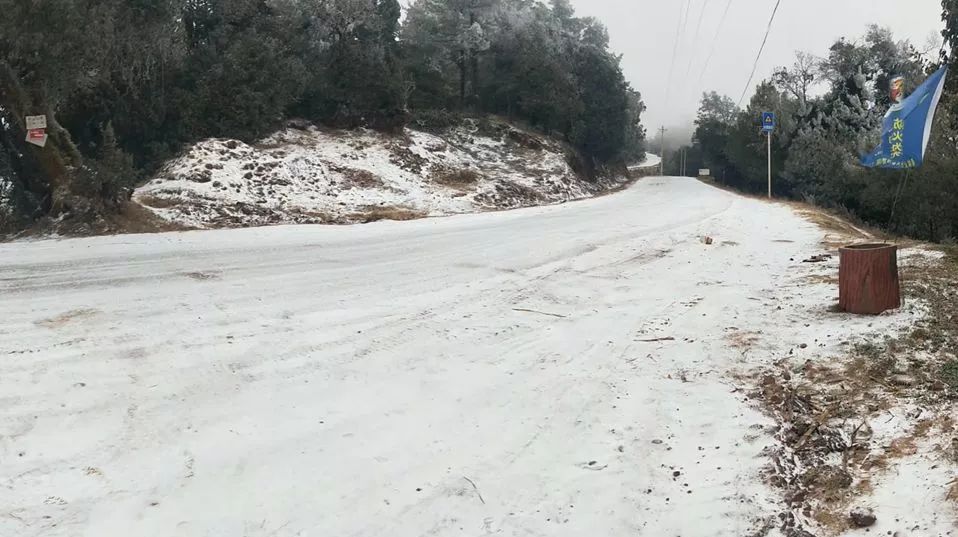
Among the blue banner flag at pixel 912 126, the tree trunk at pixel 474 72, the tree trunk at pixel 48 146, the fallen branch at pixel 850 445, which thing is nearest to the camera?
the fallen branch at pixel 850 445

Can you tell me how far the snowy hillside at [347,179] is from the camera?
14945mm

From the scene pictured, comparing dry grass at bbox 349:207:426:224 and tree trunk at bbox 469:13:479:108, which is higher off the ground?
tree trunk at bbox 469:13:479:108

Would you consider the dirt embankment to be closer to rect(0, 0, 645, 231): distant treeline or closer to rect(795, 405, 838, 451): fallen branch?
rect(795, 405, 838, 451): fallen branch

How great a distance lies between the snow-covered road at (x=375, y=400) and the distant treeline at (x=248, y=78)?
5.75 metres

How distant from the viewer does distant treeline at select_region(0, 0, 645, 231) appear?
12.7m

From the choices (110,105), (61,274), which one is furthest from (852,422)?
(110,105)

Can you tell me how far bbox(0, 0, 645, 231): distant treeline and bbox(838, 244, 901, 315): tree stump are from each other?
12.7m

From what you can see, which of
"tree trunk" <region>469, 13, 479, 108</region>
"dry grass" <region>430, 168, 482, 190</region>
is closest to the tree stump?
"dry grass" <region>430, 168, 482, 190</region>

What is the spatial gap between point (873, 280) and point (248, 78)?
19.1 metres

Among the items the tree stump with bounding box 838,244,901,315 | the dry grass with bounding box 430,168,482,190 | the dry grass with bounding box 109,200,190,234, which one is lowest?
the tree stump with bounding box 838,244,901,315

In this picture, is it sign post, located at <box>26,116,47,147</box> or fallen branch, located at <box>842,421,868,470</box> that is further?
sign post, located at <box>26,116,47,147</box>

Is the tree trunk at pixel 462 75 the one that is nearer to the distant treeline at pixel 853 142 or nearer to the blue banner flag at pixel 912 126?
the distant treeline at pixel 853 142

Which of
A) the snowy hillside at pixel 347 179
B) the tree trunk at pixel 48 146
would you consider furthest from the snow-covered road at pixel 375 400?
the snowy hillside at pixel 347 179

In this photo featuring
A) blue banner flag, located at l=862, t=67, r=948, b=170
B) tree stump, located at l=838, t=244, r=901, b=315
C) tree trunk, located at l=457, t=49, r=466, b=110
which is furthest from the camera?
tree trunk, located at l=457, t=49, r=466, b=110
